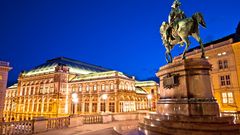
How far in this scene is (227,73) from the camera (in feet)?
100

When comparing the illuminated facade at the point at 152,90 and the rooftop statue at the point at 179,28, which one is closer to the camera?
the rooftop statue at the point at 179,28

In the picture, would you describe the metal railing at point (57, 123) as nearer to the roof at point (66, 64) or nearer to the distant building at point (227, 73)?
the distant building at point (227, 73)

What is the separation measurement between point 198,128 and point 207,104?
1.63 meters

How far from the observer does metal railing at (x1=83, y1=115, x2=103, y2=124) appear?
17.4 m

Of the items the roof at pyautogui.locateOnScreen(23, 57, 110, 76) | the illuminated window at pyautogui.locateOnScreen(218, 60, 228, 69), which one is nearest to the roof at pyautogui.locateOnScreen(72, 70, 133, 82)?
the roof at pyautogui.locateOnScreen(23, 57, 110, 76)

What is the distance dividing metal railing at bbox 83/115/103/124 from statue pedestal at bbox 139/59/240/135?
8117mm

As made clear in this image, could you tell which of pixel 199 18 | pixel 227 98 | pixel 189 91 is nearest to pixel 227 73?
pixel 227 98

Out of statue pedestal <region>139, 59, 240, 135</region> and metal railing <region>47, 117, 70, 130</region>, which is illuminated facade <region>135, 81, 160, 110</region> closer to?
metal railing <region>47, 117, 70, 130</region>

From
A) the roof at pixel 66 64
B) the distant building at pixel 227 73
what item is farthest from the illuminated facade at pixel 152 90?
the distant building at pixel 227 73

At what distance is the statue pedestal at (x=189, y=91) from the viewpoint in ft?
29.4

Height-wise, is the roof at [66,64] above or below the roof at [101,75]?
above

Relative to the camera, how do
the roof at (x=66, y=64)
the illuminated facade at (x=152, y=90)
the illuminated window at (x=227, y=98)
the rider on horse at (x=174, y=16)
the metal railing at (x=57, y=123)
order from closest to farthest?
the rider on horse at (x=174, y=16), the metal railing at (x=57, y=123), the illuminated window at (x=227, y=98), the illuminated facade at (x=152, y=90), the roof at (x=66, y=64)

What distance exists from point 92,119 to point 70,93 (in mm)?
47495

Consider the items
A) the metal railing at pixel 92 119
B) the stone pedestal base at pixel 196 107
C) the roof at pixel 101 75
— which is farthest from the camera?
the roof at pixel 101 75
